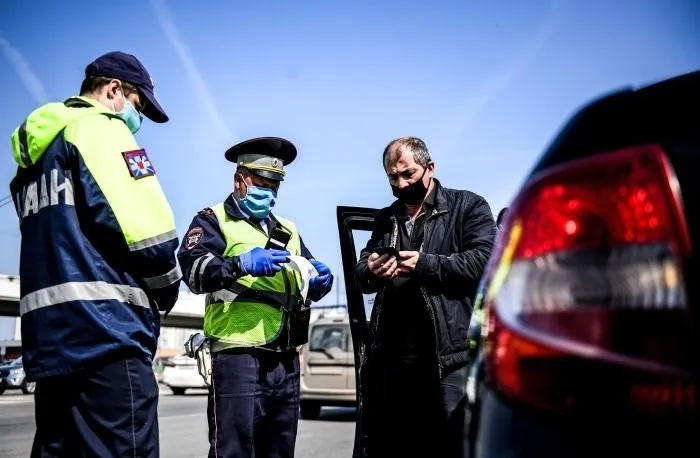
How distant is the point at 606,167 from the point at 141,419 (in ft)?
5.78

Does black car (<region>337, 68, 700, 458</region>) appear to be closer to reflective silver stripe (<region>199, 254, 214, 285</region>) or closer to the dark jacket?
the dark jacket

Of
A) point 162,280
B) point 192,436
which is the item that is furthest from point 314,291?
point 192,436

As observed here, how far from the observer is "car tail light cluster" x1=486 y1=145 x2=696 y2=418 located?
2.21ft

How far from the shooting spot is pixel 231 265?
2959 millimetres

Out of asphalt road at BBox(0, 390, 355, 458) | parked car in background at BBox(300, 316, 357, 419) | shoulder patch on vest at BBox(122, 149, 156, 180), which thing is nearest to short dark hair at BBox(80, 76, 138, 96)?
shoulder patch on vest at BBox(122, 149, 156, 180)

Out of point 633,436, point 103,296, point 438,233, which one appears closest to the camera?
point 633,436

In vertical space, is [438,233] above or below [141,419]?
above

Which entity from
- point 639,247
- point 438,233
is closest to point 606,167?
point 639,247

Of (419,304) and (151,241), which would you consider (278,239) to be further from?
(151,241)

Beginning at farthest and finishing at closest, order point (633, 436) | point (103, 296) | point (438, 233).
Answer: point (438, 233), point (103, 296), point (633, 436)

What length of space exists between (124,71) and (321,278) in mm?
1530

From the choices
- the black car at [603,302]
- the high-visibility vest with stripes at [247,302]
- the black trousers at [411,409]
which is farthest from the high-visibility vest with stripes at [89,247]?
the black car at [603,302]

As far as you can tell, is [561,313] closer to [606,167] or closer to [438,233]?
[606,167]

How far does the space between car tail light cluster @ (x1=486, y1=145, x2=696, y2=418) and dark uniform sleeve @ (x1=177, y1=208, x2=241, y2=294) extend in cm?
226
